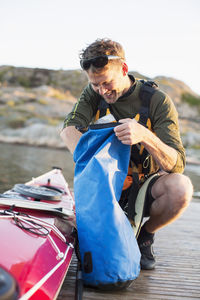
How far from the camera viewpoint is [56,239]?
1.91m

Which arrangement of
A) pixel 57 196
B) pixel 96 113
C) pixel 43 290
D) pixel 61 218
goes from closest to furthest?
pixel 43 290
pixel 61 218
pixel 96 113
pixel 57 196

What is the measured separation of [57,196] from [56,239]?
3.61 feet

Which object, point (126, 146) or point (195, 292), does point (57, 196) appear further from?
point (195, 292)

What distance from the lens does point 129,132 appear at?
183 cm

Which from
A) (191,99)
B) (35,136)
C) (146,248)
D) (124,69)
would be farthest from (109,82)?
(191,99)

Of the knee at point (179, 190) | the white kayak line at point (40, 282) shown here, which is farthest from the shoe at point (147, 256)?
the white kayak line at point (40, 282)

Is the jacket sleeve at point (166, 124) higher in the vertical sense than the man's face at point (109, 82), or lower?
lower

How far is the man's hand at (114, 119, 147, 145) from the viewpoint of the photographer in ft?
6.02

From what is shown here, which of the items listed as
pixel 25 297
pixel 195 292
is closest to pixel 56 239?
pixel 25 297

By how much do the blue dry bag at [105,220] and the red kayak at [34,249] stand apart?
0.17 metres

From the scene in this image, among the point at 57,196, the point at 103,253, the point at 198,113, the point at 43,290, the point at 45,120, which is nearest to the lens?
the point at 43,290

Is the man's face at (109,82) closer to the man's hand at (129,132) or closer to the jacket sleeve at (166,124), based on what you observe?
the jacket sleeve at (166,124)

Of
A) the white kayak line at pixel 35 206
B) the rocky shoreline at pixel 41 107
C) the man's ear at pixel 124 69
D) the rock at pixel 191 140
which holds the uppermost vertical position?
the man's ear at pixel 124 69

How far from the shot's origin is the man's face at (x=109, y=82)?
2.23 meters
